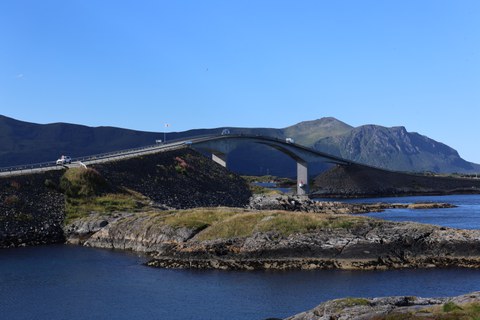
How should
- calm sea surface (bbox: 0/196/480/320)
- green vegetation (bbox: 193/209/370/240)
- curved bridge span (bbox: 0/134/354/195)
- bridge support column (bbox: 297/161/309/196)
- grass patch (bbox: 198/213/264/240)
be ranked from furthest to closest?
bridge support column (bbox: 297/161/309/196) < curved bridge span (bbox: 0/134/354/195) < grass patch (bbox: 198/213/264/240) < green vegetation (bbox: 193/209/370/240) < calm sea surface (bbox: 0/196/480/320)

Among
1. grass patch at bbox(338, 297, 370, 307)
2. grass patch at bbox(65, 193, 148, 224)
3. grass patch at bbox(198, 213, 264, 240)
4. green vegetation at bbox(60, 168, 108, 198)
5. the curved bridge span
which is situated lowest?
grass patch at bbox(338, 297, 370, 307)

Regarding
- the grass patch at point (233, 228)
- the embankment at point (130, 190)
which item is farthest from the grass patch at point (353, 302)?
the embankment at point (130, 190)

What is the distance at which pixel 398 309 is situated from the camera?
26.9m

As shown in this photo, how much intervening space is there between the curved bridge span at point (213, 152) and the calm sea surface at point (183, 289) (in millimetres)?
41033

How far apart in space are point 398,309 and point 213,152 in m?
126

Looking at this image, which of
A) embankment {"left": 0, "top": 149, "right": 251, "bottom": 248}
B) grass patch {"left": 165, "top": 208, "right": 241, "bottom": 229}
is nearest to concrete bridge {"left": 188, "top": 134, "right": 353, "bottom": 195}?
embankment {"left": 0, "top": 149, "right": 251, "bottom": 248}

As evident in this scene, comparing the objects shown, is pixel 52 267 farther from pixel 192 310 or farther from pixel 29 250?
pixel 192 310

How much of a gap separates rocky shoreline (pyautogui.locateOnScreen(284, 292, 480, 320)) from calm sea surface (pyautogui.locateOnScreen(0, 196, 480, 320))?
28.0ft

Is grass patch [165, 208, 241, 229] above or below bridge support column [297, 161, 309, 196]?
below

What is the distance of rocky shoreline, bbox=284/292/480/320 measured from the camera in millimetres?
24703

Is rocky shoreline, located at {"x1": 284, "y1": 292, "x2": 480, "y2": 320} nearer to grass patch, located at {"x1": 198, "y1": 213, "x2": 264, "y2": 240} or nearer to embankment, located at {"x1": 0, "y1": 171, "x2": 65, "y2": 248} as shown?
grass patch, located at {"x1": 198, "y1": 213, "x2": 264, "y2": 240}

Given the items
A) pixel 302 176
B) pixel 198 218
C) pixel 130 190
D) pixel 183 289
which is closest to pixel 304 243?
pixel 183 289

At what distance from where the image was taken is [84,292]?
4575cm

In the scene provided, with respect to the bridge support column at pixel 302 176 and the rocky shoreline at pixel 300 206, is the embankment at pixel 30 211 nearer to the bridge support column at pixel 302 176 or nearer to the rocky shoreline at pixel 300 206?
the rocky shoreline at pixel 300 206
